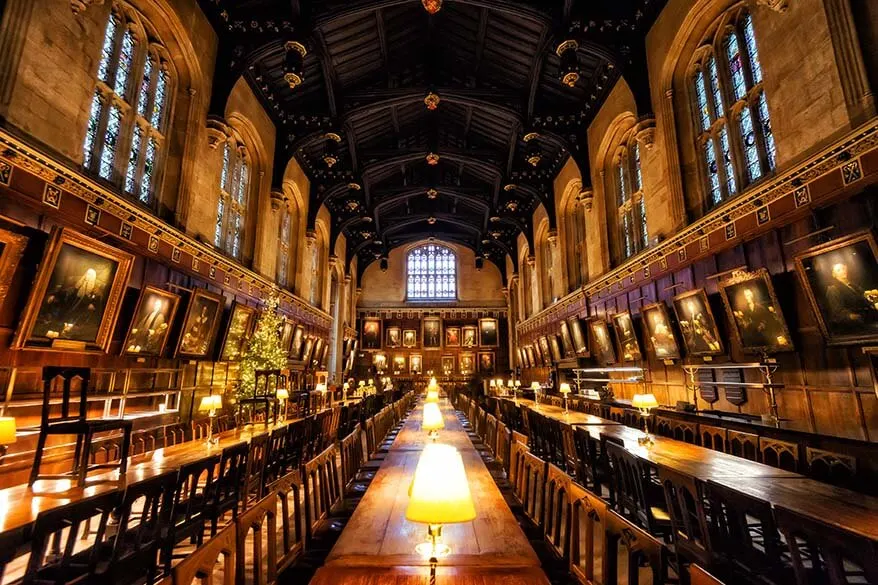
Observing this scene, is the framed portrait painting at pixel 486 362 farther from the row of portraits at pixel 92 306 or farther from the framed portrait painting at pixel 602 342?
the row of portraits at pixel 92 306

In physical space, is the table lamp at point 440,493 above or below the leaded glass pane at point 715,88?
below

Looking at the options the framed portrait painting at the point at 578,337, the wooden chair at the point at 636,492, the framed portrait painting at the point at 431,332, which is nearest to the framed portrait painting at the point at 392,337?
the framed portrait painting at the point at 431,332

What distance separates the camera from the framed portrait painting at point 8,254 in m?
4.54

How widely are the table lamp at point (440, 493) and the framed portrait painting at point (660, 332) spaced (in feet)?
25.1

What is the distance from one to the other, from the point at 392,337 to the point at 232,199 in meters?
16.4

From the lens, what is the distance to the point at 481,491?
2896mm

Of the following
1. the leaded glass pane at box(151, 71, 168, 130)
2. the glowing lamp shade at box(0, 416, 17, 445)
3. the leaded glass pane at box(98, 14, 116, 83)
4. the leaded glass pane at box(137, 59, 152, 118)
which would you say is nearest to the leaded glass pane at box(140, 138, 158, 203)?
the leaded glass pane at box(151, 71, 168, 130)

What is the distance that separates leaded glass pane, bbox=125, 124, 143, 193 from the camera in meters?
7.27

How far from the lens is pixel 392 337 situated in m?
26.0

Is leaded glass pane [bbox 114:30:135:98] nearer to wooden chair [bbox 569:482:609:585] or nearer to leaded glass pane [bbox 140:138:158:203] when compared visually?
leaded glass pane [bbox 140:138:158:203]

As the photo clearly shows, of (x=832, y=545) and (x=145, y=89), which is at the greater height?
(x=145, y=89)

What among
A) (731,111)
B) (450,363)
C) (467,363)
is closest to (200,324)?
(731,111)

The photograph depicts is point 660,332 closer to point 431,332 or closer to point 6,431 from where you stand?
point 6,431

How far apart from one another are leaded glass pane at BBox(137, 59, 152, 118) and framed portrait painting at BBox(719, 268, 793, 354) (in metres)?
10.2
